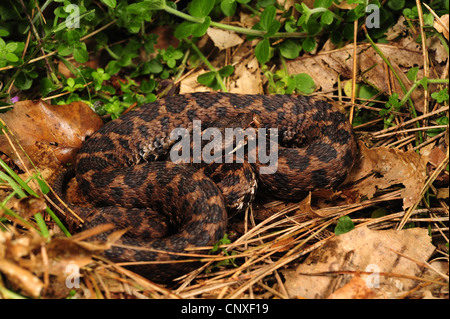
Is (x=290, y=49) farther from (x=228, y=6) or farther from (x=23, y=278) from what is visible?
(x=23, y=278)

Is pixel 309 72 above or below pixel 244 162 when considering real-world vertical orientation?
above

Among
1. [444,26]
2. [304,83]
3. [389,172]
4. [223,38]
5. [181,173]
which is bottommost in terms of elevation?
[389,172]

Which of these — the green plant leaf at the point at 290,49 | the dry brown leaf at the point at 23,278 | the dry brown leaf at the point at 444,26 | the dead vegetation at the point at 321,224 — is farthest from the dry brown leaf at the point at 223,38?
the dry brown leaf at the point at 23,278

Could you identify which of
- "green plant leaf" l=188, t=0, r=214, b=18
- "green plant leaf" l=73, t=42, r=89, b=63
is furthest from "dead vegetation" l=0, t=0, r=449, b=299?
"green plant leaf" l=188, t=0, r=214, b=18

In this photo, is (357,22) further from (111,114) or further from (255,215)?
(111,114)

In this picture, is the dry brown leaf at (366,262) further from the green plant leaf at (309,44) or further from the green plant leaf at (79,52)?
the green plant leaf at (79,52)

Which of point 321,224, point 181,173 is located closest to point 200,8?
point 181,173

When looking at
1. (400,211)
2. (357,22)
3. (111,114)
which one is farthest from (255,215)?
(357,22)
